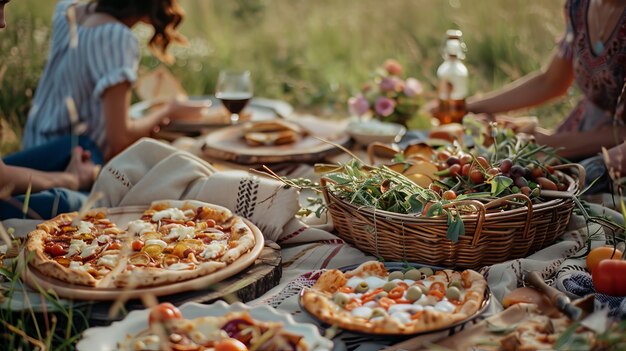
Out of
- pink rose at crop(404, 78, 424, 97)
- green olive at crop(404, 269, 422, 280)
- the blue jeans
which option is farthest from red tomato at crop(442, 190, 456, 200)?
pink rose at crop(404, 78, 424, 97)

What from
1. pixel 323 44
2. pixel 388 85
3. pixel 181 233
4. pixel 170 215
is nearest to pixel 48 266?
pixel 181 233

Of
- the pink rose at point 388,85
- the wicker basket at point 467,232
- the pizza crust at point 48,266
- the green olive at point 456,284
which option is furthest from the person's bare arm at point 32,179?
the pink rose at point 388,85

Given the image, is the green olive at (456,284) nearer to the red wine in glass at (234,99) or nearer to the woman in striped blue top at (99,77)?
the red wine in glass at (234,99)

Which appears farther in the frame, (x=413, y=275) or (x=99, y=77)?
(x=99, y=77)

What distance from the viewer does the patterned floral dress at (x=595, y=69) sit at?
12.1 feet

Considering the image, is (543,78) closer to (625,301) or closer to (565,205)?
(565,205)

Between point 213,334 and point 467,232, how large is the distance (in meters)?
1.00

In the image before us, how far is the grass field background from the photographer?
241 inches

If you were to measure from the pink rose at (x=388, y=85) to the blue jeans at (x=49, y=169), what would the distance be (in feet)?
5.43

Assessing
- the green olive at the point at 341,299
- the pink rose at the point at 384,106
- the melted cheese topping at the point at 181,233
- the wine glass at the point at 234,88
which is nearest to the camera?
the green olive at the point at 341,299

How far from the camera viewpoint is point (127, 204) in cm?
328

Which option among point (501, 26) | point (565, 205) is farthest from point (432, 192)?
point (501, 26)

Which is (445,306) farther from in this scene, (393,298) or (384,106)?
(384,106)

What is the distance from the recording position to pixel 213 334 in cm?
209
